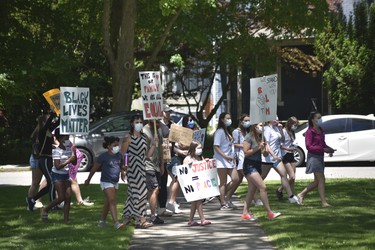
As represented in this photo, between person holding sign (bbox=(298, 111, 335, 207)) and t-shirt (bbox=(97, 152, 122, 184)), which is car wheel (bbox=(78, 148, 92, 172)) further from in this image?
t-shirt (bbox=(97, 152, 122, 184))

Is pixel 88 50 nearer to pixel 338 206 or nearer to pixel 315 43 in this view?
pixel 315 43

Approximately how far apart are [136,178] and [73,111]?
1.43 metres

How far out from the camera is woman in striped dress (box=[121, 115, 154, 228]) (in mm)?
14266

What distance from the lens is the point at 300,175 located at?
78.7 feet

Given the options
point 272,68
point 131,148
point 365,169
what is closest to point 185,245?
point 131,148

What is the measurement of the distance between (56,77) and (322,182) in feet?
52.4

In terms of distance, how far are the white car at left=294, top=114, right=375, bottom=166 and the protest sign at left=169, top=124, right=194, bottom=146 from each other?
11.0 m

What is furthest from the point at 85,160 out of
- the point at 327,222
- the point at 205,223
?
the point at 327,222

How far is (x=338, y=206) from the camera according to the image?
1641 cm

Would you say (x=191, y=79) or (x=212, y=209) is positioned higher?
(x=191, y=79)

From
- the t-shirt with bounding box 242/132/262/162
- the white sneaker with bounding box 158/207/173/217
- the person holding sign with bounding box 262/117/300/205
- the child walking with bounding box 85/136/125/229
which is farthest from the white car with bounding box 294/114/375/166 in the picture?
the child walking with bounding box 85/136/125/229

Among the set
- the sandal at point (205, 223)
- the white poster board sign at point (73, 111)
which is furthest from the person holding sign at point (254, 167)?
the white poster board sign at point (73, 111)

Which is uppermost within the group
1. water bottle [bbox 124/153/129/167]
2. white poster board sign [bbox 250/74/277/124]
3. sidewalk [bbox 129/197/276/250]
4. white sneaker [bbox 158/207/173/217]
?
white poster board sign [bbox 250/74/277/124]

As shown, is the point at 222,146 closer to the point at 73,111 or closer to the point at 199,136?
the point at 199,136
